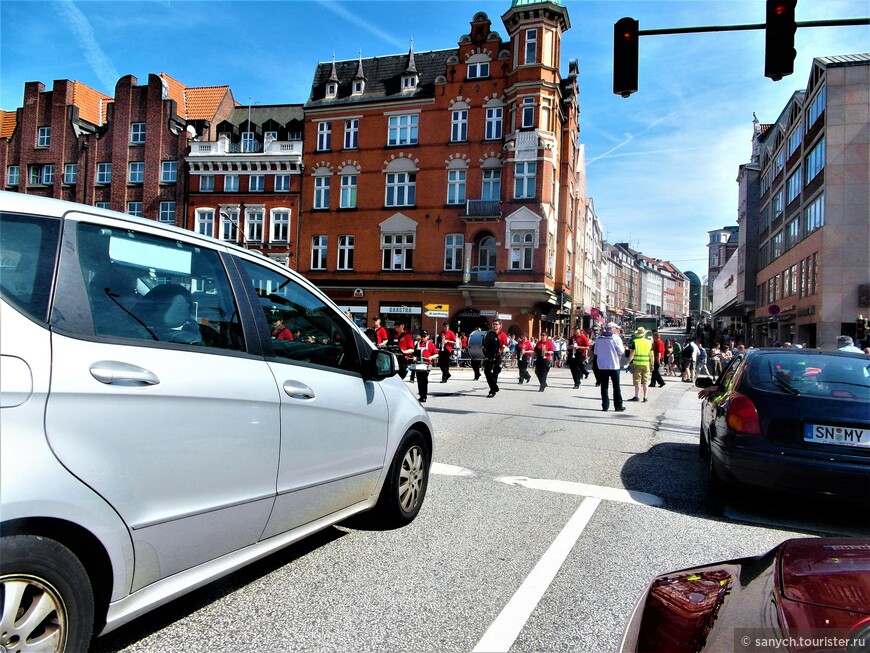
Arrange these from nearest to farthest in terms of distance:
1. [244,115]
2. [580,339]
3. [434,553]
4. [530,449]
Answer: [434,553] < [530,449] < [580,339] < [244,115]

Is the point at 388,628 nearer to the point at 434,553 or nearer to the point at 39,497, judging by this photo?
the point at 434,553

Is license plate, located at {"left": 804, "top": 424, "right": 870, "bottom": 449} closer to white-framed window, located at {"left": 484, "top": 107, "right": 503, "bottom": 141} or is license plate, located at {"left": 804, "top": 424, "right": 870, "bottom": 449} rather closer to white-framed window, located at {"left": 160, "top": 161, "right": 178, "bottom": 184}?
white-framed window, located at {"left": 484, "top": 107, "right": 503, "bottom": 141}

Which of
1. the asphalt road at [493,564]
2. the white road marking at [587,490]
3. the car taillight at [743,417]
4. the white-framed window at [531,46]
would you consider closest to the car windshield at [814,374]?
the car taillight at [743,417]

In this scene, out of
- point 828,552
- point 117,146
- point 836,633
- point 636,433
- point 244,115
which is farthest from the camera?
point 244,115

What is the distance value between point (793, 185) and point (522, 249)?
68.7 ft

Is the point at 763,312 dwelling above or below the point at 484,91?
below

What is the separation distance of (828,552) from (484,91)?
39250mm

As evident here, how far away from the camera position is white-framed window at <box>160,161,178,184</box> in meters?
44.8

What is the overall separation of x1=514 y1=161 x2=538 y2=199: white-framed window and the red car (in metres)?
35.7

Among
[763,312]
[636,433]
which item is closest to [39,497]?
[636,433]

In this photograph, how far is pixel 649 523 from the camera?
4.80 meters

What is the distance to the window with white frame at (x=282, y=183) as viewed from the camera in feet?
141

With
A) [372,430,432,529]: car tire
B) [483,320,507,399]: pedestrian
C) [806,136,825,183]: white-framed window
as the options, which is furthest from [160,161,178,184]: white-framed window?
[372,430,432,529]: car tire

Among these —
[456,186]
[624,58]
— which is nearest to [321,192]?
[456,186]
